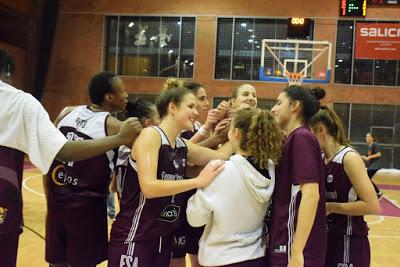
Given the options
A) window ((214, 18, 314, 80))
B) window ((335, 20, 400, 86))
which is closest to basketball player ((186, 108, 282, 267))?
window ((214, 18, 314, 80))

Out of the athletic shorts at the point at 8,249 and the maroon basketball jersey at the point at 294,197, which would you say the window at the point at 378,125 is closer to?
the maroon basketball jersey at the point at 294,197

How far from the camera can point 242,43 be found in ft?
61.0

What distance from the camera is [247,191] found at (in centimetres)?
233

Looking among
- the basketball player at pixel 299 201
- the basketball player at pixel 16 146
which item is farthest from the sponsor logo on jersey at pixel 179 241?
the basketball player at pixel 16 146

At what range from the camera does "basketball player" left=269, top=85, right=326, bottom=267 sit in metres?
2.25

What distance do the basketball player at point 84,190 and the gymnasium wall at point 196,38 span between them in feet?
51.0

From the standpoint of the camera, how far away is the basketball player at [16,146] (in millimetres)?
1976

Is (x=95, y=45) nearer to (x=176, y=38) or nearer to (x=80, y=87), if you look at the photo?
(x=80, y=87)

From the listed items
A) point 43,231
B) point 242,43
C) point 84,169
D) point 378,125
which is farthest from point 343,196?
point 378,125

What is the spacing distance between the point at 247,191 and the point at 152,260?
73 cm

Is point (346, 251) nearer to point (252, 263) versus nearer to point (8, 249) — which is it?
point (252, 263)

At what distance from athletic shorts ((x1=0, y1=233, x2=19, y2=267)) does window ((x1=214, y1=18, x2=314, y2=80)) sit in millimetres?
16893

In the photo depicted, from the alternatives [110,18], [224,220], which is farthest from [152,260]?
[110,18]

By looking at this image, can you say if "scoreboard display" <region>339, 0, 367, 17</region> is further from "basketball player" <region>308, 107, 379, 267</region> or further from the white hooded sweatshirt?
the white hooded sweatshirt
